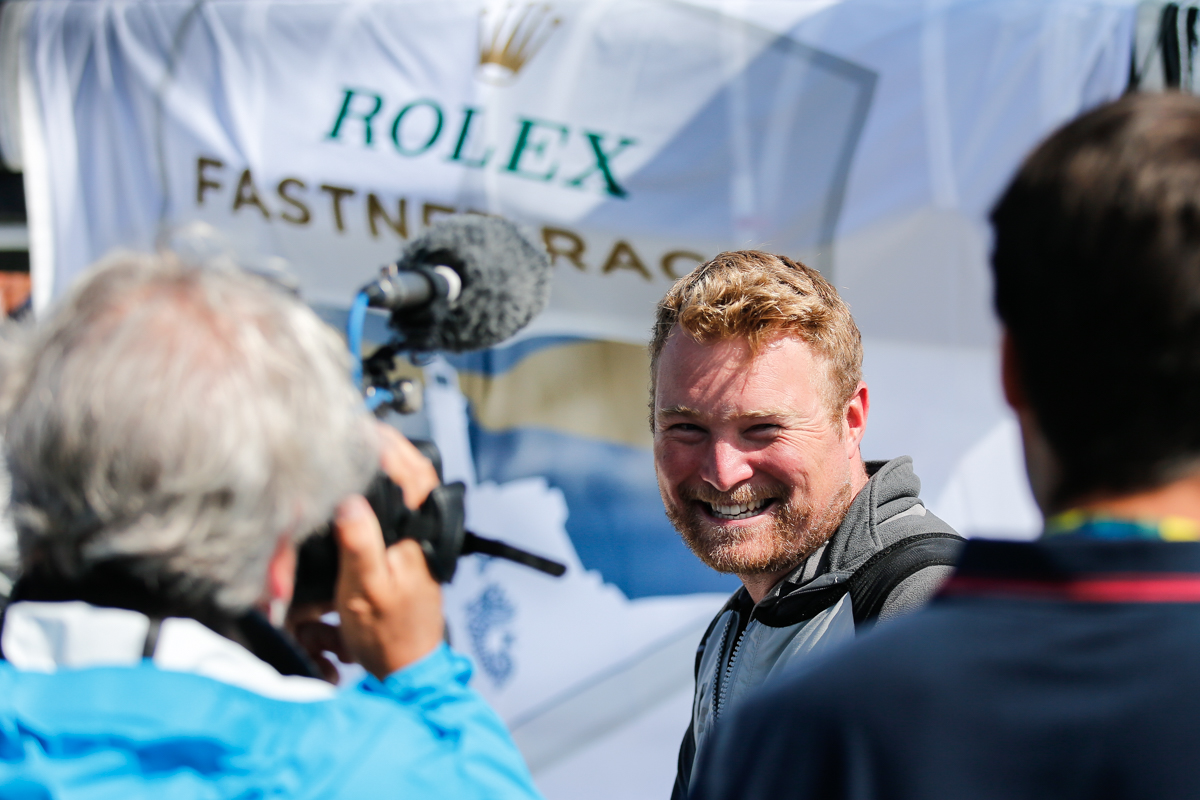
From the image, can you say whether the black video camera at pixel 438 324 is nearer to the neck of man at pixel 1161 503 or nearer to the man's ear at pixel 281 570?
the man's ear at pixel 281 570

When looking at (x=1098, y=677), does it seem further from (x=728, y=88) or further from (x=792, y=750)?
(x=728, y=88)

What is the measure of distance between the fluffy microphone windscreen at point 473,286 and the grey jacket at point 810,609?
0.55 meters

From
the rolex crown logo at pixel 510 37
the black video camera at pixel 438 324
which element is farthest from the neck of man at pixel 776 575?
the rolex crown logo at pixel 510 37

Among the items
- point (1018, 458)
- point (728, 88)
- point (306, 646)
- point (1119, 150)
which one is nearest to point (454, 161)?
point (728, 88)

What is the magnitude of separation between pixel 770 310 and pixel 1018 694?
96 centimetres

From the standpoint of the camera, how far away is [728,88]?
2.88m

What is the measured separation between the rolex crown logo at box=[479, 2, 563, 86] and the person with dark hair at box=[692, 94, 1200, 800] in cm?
262

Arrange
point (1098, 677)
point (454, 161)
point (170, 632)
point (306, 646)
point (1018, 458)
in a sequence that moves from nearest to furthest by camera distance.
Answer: point (1098, 677) → point (170, 632) → point (306, 646) → point (1018, 458) → point (454, 161)

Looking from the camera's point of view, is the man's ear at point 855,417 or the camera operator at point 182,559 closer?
the camera operator at point 182,559

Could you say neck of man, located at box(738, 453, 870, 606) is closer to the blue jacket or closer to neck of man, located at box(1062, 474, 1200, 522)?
the blue jacket

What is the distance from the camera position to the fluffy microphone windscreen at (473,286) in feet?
3.55

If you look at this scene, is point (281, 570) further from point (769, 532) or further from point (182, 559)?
point (769, 532)

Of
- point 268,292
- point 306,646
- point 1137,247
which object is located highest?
point 1137,247

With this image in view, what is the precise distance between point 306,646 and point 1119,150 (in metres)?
0.82
